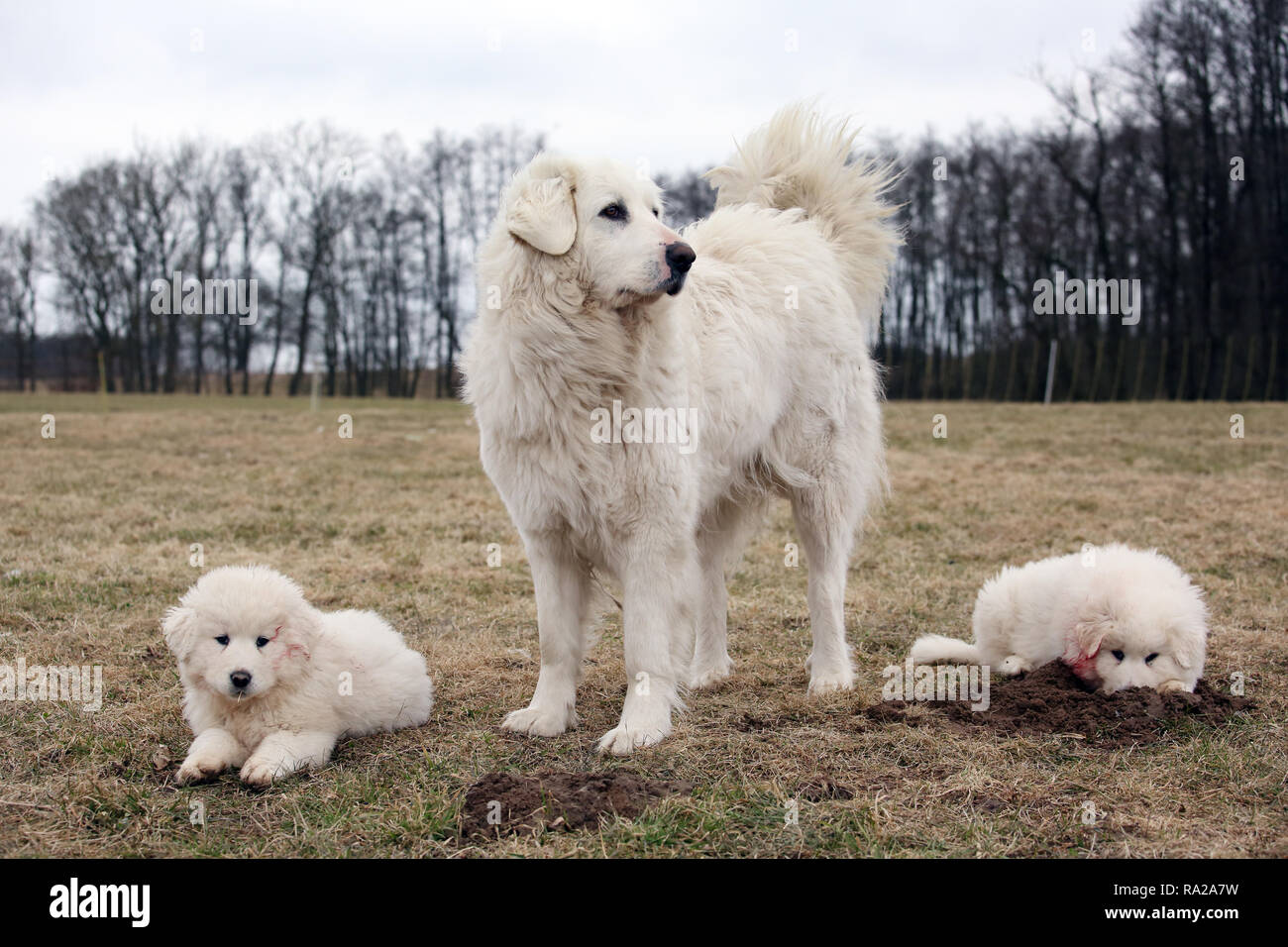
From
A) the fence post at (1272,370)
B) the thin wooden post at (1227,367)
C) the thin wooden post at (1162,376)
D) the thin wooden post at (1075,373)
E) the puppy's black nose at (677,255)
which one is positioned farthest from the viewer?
the thin wooden post at (1162,376)

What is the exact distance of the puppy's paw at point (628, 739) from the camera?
12.2 ft

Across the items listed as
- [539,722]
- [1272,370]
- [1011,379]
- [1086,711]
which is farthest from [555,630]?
[1011,379]

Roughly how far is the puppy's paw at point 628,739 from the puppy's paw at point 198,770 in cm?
135

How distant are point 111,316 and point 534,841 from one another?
4734 centimetres

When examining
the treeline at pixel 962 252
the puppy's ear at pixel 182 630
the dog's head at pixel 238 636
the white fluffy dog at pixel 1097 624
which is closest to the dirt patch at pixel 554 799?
the dog's head at pixel 238 636

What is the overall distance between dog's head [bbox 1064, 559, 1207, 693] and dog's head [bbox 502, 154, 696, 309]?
228cm

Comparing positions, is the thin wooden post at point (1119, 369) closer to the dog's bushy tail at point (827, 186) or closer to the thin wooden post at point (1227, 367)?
the thin wooden post at point (1227, 367)

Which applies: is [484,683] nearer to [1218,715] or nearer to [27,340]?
[1218,715]

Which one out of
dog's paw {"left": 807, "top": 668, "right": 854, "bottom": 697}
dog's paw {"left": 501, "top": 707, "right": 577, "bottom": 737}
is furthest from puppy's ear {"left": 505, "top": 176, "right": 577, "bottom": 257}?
dog's paw {"left": 807, "top": 668, "right": 854, "bottom": 697}

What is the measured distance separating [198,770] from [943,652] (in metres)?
3.37

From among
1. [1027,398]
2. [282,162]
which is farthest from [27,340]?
[1027,398]

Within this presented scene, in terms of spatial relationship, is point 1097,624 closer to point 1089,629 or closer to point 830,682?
point 1089,629

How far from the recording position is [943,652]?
495 centimetres

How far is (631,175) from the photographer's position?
3.93 m
